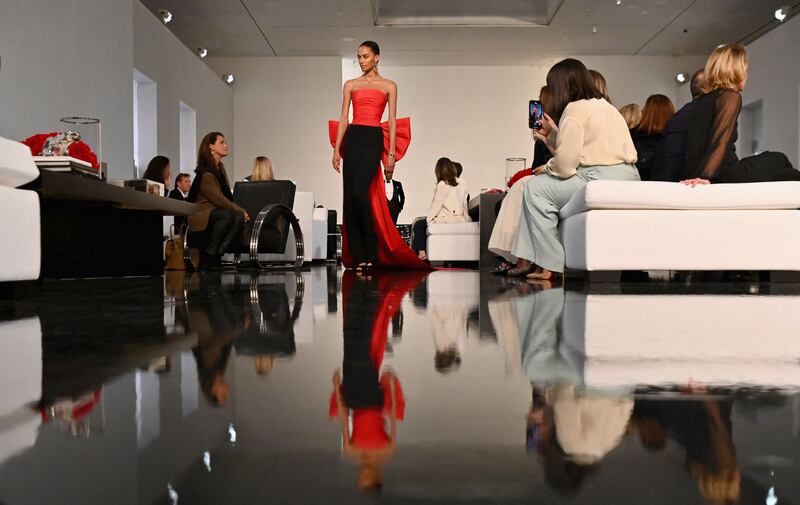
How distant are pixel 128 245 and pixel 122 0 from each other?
426 cm

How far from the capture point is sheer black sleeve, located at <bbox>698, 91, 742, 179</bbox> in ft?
12.3

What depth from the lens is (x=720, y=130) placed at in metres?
3.78

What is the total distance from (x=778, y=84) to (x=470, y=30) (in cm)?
423

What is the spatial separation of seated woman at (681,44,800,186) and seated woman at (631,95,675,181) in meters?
0.55

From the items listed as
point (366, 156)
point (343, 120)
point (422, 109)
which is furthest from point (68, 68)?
point (422, 109)

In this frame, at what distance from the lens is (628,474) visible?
0.40 metres

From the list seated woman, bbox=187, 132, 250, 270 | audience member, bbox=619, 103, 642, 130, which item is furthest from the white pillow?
seated woman, bbox=187, 132, 250, 270

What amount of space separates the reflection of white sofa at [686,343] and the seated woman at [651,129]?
2.75 metres

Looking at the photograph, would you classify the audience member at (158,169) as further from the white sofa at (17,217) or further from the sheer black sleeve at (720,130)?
the sheer black sleeve at (720,130)

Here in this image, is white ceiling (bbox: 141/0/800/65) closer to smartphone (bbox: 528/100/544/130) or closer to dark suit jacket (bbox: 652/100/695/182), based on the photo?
smartphone (bbox: 528/100/544/130)

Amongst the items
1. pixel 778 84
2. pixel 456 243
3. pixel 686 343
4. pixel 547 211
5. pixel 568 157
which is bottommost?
pixel 686 343

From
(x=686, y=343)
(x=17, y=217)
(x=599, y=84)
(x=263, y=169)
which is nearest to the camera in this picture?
(x=686, y=343)

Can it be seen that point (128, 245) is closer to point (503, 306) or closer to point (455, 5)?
point (503, 306)

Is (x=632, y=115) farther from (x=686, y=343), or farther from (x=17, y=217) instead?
(x=686, y=343)
